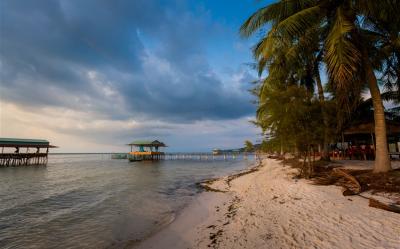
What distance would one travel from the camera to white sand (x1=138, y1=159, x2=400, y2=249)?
464cm

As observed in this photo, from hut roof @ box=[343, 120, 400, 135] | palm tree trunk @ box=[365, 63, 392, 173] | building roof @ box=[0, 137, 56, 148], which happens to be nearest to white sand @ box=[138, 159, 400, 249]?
palm tree trunk @ box=[365, 63, 392, 173]

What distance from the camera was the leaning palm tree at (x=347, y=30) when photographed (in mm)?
8344

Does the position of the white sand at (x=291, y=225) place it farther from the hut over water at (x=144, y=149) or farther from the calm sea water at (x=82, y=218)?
the hut over water at (x=144, y=149)

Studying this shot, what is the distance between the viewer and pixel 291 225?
5.75m

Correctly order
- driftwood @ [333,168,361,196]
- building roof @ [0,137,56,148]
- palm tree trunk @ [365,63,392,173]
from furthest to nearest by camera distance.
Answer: building roof @ [0,137,56,148] → palm tree trunk @ [365,63,392,173] → driftwood @ [333,168,361,196]

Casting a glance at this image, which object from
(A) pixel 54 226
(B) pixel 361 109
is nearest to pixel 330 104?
(B) pixel 361 109

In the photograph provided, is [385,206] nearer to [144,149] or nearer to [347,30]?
[347,30]

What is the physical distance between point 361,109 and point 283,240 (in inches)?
678

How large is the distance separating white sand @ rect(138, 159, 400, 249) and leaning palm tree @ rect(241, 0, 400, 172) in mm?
3915

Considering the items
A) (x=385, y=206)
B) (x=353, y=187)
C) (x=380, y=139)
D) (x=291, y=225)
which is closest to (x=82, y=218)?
(x=291, y=225)

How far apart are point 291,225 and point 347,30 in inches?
269

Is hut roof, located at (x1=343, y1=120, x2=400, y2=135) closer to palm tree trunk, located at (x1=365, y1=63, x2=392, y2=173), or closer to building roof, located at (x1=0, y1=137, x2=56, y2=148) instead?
palm tree trunk, located at (x1=365, y1=63, x2=392, y2=173)

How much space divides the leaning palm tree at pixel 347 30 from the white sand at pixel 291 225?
391 cm

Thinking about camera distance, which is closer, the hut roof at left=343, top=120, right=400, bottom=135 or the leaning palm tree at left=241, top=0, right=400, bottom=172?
the leaning palm tree at left=241, top=0, right=400, bottom=172
